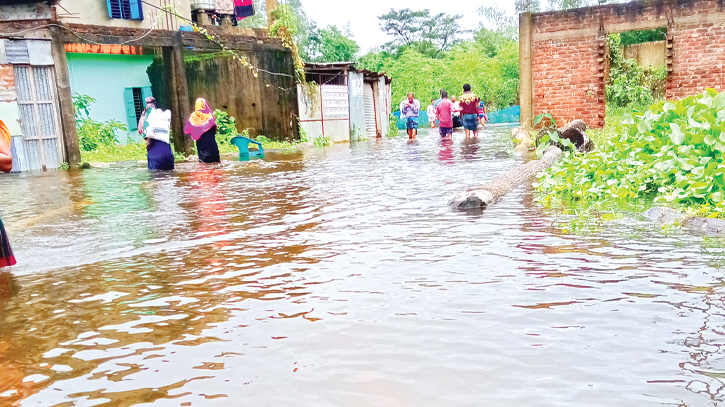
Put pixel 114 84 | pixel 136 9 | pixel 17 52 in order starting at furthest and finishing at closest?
pixel 136 9 < pixel 114 84 < pixel 17 52

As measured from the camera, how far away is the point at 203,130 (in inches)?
552

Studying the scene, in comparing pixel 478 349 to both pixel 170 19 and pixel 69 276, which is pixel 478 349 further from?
pixel 170 19

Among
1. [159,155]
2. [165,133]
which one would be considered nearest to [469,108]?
[165,133]

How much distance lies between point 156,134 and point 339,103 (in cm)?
1216

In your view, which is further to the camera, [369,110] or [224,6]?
[369,110]

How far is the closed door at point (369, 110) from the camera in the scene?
2781 cm

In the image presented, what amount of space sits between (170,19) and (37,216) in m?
17.1

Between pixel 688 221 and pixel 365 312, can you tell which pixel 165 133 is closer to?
pixel 688 221

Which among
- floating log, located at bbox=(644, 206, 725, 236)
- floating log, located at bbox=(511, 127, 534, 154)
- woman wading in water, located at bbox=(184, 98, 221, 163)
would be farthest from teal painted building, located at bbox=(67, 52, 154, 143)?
floating log, located at bbox=(644, 206, 725, 236)

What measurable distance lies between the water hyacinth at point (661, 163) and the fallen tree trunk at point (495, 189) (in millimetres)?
401

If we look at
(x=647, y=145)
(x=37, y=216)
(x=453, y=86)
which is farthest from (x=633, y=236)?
(x=453, y=86)

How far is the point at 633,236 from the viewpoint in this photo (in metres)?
4.80

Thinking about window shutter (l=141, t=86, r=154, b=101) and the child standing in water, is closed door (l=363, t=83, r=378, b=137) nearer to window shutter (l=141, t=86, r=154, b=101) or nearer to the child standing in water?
window shutter (l=141, t=86, r=154, b=101)

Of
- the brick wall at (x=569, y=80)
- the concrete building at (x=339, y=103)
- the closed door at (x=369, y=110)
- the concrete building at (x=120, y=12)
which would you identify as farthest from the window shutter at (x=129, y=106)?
the brick wall at (x=569, y=80)
